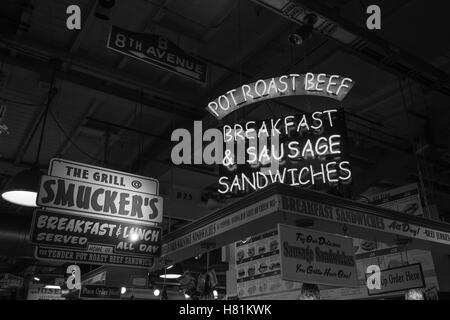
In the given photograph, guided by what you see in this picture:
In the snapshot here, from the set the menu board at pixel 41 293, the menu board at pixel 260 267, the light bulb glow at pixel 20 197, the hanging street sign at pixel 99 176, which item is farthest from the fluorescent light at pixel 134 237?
the menu board at pixel 41 293

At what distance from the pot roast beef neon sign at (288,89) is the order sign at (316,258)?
2.04 m

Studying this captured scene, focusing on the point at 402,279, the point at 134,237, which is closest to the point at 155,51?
the point at 134,237

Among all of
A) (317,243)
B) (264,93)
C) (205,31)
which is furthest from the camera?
(205,31)

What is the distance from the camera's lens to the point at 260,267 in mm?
7578

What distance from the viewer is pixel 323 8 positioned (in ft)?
17.4

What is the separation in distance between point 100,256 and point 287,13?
3.59m

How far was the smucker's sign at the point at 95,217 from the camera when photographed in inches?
187

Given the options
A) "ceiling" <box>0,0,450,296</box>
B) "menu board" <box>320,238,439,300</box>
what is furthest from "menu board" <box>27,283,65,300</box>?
"menu board" <box>320,238,439,300</box>

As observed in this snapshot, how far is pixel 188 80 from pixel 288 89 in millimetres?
2442

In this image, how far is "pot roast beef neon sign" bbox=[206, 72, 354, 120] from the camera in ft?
18.7

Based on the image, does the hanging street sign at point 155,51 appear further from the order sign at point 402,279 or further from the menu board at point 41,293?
the menu board at point 41,293

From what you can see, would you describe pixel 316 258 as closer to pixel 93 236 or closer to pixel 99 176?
pixel 93 236
